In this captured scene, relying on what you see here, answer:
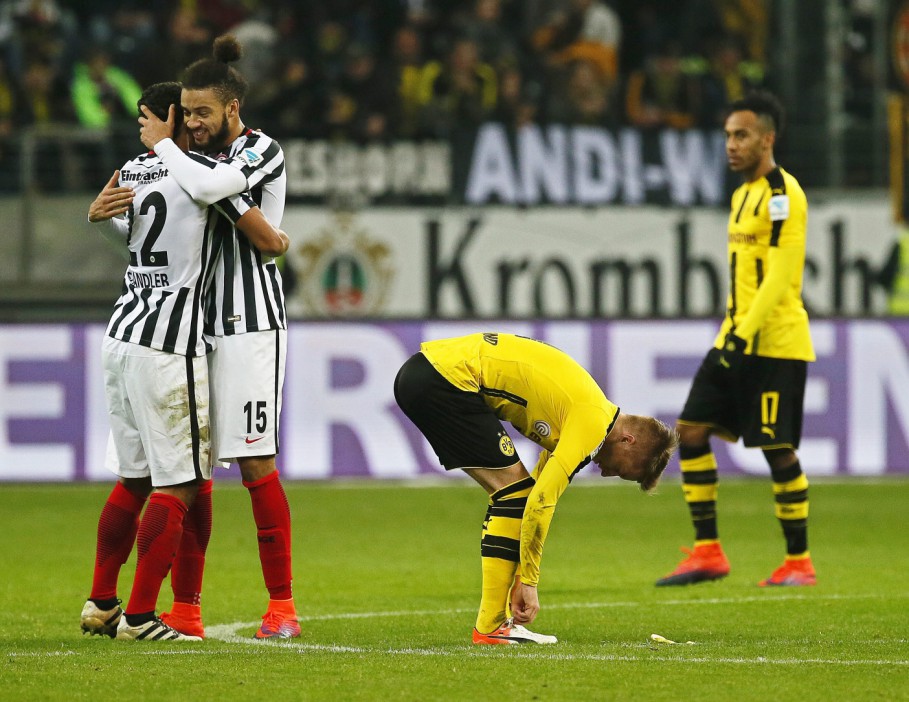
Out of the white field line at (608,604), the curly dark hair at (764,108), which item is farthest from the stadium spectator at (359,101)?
the white field line at (608,604)

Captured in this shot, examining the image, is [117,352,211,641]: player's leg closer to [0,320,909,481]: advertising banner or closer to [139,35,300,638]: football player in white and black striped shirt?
[139,35,300,638]: football player in white and black striped shirt

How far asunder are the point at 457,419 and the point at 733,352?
8.38 feet

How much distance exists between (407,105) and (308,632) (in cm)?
1070

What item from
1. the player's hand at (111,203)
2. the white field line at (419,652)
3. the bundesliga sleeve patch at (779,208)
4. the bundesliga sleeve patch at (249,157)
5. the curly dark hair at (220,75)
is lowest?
the white field line at (419,652)

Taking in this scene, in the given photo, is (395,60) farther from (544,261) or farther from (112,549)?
(112,549)

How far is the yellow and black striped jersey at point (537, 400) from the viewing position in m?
5.84

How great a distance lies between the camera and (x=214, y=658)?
5.68 metres

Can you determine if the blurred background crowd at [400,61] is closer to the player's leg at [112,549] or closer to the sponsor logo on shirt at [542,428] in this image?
the player's leg at [112,549]

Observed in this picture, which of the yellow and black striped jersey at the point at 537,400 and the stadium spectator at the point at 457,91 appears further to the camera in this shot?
the stadium spectator at the point at 457,91

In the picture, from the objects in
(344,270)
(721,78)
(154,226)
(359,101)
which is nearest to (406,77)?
(359,101)

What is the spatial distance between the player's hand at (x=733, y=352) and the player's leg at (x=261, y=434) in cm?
276

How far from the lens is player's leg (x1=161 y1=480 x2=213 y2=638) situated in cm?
632

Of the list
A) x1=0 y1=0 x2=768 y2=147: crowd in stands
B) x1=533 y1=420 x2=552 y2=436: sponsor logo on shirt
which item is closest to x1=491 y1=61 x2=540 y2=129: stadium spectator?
x1=0 y1=0 x2=768 y2=147: crowd in stands

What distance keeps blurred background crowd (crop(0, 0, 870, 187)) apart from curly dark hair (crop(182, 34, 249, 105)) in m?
9.38
